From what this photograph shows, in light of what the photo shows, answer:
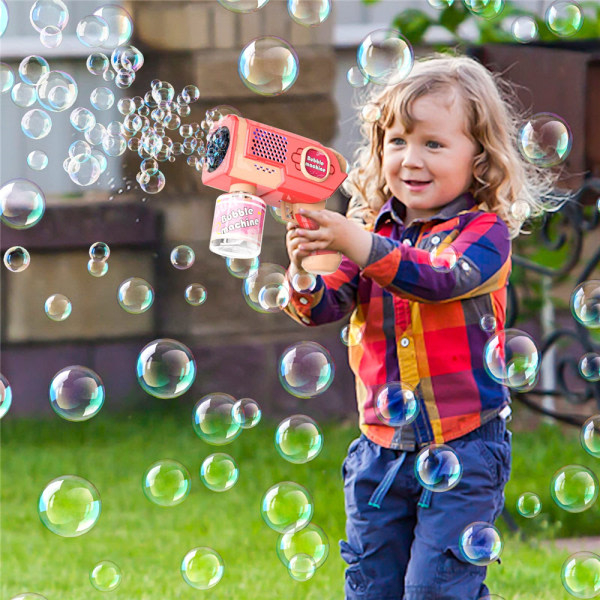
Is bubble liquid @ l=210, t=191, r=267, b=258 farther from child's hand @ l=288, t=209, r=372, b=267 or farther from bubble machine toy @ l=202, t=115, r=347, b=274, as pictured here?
child's hand @ l=288, t=209, r=372, b=267

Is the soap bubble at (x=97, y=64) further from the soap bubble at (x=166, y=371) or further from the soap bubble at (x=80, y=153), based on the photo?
the soap bubble at (x=166, y=371)

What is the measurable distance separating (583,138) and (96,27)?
70.4 inches

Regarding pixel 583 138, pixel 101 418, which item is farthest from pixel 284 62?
pixel 101 418

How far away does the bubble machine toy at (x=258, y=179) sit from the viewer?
4.92ft

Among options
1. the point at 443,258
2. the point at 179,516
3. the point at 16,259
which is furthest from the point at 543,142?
the point at 179,516

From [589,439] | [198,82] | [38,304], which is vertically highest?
[589,439]

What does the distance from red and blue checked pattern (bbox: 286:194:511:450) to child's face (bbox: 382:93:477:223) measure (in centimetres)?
5

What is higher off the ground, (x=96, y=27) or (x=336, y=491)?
(x=96, y=27)

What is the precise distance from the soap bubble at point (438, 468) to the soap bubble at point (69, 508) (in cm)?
68

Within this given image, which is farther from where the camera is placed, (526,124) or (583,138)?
(583,138)

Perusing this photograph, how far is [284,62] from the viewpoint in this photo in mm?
2010

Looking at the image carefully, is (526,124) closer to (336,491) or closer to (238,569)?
(238,569)

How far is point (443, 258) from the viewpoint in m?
1.77

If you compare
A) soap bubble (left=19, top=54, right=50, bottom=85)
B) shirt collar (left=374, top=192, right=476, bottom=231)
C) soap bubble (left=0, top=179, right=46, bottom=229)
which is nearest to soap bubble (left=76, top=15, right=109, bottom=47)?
soap bubble (left=19, top=54, right=50, bottom=85)
